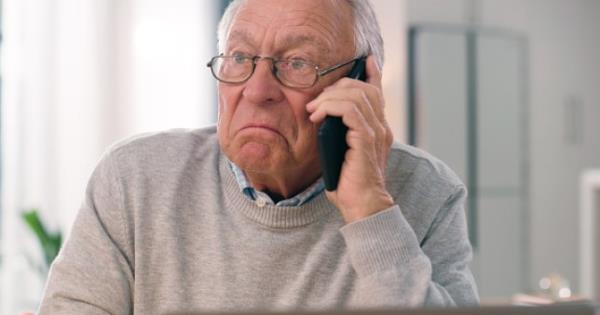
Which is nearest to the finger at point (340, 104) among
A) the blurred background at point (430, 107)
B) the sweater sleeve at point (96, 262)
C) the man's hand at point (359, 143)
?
the man's hand at point (359, 143)

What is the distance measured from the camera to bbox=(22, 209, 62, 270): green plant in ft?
11.2

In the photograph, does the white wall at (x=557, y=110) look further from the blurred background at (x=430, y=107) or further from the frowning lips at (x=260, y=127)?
the frowning lips at (x=260, y=127)

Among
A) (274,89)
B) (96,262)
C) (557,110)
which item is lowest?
(557,110)

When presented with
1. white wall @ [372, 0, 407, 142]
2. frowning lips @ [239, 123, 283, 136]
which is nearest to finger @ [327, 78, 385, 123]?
frowning lips @ [239, 123, 283, 136]

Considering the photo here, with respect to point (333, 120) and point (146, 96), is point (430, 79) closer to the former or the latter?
point (146, 96)

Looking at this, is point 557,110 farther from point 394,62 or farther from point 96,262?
point 96,262

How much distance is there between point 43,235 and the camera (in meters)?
3.44

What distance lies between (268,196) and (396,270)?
0.28 meters

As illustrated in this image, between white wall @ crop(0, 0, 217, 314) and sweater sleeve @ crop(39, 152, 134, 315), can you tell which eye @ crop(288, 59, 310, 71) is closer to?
sweater sleeve @ crop(39, 152, 134, 315)

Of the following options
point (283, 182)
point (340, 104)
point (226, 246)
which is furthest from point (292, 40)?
point (226, 246)

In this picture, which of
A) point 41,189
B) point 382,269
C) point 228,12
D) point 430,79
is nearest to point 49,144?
point 41,189

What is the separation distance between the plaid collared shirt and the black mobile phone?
0.08 m

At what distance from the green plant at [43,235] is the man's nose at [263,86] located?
235cm

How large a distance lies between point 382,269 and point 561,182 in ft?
13.9
